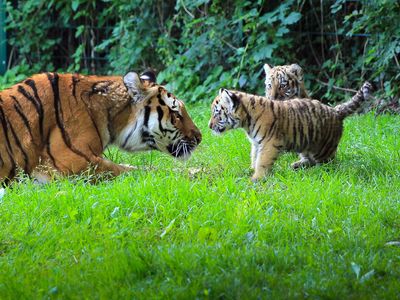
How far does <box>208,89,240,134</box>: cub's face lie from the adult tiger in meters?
0.37

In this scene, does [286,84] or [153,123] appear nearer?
[153,123]

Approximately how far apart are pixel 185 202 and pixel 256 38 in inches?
215

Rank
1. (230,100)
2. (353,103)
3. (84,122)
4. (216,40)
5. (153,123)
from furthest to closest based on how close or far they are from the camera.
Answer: (216,40) < (353,103) < (230,100) < (153,123) < (84,122)

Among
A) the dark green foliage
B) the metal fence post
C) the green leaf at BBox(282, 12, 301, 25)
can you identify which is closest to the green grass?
the dark green foliage

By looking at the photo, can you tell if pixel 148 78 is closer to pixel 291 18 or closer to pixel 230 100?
pixel 230 100

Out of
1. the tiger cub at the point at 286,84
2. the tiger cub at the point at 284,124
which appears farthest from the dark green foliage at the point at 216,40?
the tiger cub at the point at 284,124

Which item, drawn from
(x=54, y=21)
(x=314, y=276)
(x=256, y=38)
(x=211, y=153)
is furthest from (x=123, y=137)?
(x=54, y=21)

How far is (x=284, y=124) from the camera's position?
6906 mm

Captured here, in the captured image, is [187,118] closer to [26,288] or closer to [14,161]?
[14,161]

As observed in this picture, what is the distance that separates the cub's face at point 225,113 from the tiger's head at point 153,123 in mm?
367

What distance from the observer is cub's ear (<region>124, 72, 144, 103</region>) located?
6.53m

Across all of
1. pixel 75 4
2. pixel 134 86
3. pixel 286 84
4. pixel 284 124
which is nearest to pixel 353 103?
pixel 284 124

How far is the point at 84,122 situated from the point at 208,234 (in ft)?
5.84

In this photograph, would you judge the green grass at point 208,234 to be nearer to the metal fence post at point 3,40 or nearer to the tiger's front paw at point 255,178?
the tiger's front paw at point 255,178
